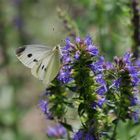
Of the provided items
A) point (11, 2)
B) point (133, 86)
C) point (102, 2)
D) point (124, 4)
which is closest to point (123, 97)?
point (133, 86)

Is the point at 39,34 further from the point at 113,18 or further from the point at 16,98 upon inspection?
the point at 113,18

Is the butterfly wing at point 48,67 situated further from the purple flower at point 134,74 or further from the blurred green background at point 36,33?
the purple flower at point 134,74

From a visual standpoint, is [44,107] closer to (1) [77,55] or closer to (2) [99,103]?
(2) [99,103]

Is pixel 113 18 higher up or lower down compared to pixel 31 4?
lower down

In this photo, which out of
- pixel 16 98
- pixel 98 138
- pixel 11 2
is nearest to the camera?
pixel 98 138

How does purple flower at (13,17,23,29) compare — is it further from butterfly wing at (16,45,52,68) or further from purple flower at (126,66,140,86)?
purple flower at (126,66,140,86)

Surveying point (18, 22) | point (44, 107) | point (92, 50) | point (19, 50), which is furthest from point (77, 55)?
point (18, 22)
